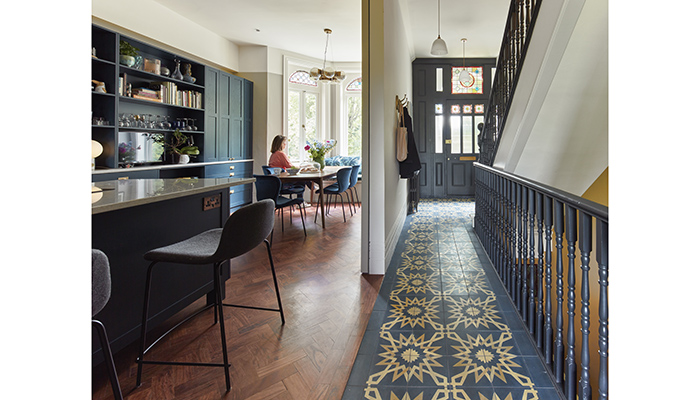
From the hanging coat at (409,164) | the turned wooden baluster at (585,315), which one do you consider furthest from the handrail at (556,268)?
the hanging coat at (409,164)

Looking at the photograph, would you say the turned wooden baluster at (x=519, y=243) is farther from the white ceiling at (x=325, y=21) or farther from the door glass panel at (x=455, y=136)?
the door glass panel at (x=455, y=136)

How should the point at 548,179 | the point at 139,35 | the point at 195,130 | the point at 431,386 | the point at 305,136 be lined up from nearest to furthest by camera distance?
the point at 431,386 < the point at 548,179 < the point at 139,35 < the point at 195,130 < the point at 305,136

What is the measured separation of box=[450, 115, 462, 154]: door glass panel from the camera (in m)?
8.38

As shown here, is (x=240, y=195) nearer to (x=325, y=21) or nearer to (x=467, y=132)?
(x=325, y=21)

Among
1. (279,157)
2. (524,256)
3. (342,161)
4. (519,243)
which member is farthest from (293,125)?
(524,256)

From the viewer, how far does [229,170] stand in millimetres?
6945

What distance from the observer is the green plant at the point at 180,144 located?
5750mm

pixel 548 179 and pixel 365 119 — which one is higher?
pixel 365 119

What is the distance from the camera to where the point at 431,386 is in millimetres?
1655

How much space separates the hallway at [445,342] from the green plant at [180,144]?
157 inches

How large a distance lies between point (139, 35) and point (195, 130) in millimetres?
1537
